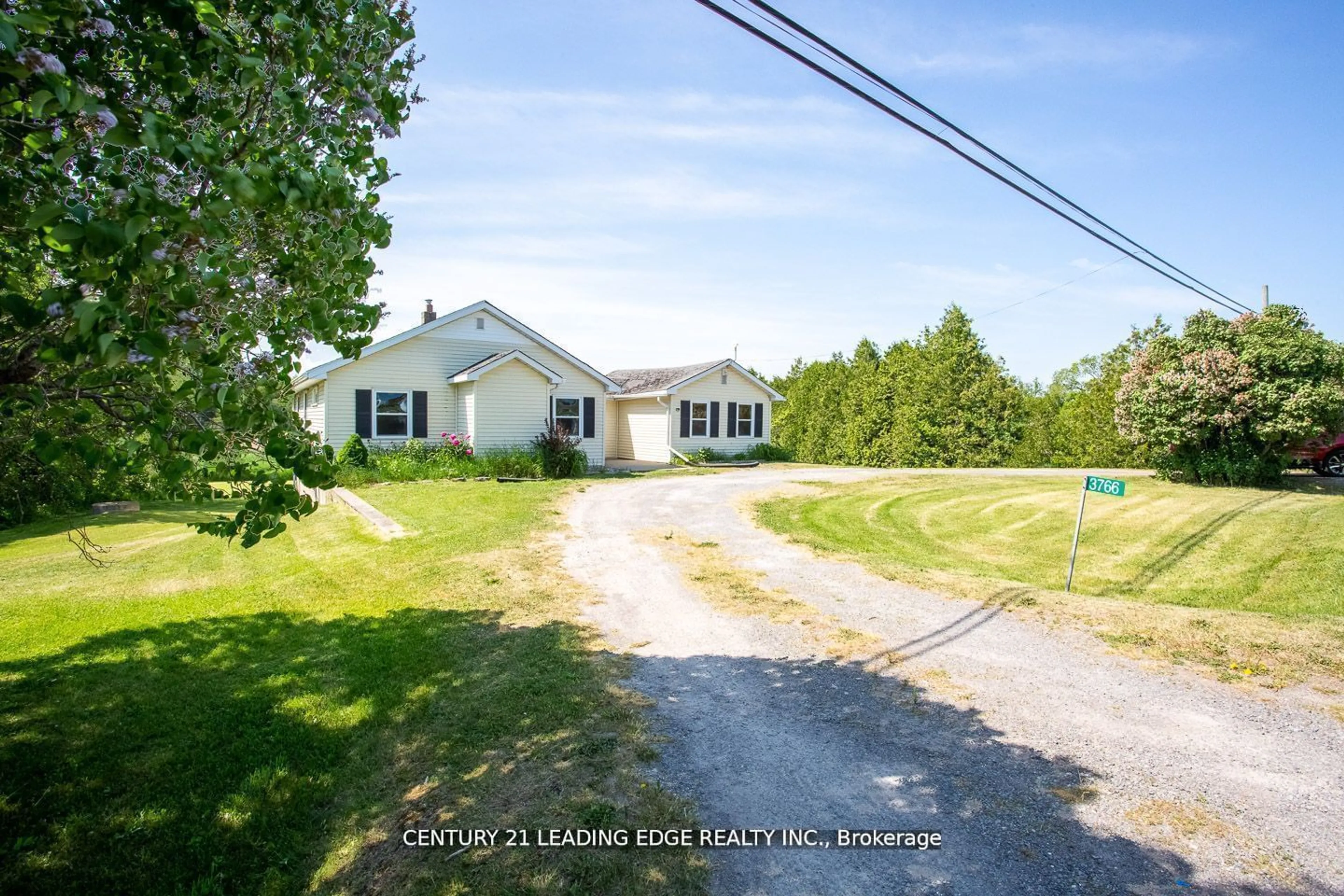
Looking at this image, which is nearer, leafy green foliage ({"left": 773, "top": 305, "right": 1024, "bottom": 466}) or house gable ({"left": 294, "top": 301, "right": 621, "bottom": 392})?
house gable ({"left": 294, "top": 301, "right": 621, "bottom": 392})

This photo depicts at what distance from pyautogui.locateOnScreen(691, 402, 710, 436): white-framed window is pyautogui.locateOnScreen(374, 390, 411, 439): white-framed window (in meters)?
12.0

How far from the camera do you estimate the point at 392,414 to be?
70.5ft

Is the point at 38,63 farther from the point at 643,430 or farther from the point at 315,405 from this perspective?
the point at 643,430

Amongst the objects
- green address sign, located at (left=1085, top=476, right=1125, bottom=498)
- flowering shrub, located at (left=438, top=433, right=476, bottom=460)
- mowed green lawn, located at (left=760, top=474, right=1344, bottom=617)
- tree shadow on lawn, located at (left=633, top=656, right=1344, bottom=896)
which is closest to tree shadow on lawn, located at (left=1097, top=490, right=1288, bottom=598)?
mowed green lawn, located at (left=760, top=474, right=1344, bottom=617)

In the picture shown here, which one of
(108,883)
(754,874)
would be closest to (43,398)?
(108,883)

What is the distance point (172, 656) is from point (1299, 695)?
30.8 feet

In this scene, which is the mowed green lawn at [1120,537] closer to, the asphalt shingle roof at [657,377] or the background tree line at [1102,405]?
the background tree line at [1102,405]

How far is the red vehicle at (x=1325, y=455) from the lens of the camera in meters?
17.8

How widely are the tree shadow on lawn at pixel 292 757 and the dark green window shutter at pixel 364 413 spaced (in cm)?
1487

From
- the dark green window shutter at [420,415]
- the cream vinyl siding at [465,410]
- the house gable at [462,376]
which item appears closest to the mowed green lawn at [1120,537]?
the house gable at [462,376]

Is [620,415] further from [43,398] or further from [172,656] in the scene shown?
[43,398]

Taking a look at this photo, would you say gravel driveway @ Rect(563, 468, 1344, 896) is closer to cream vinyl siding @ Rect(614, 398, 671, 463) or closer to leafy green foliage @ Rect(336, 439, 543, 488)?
leafy green foliage @ Rect(336, 439, 543, 488)

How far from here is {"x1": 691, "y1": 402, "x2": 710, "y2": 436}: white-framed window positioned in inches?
1160

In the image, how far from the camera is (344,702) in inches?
208
